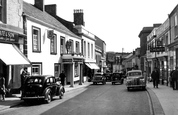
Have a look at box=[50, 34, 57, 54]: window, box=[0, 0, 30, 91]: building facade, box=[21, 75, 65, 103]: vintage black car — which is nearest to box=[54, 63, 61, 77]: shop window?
box=[50, 34, 57, 54]: window

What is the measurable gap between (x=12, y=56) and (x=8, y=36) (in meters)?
1.67

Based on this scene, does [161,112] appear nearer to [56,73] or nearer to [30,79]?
[30,79]

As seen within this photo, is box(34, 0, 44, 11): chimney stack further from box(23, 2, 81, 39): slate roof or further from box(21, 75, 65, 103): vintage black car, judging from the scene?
box(21, 75, 65, 103): vintage black car

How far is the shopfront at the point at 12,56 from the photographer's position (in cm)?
1497

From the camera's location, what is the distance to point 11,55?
15.3 metres

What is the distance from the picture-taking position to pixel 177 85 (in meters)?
19.3

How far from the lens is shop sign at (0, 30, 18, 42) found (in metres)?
15.3

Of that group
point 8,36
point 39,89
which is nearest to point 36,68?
point 8,36

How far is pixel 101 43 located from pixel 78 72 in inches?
1332

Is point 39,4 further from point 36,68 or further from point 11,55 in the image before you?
point 11,55

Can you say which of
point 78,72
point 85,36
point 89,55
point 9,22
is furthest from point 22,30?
point 89,55

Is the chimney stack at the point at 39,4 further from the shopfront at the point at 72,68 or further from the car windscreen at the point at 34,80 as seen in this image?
the car windscreen at the point at 34,80

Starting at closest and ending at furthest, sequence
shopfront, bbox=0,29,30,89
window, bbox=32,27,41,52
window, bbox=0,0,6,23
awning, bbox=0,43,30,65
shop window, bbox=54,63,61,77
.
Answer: awning, bbox=0,43,30,65
shopfront, bbox=0,29,30,89
window, bbox=0,0,6,23
window, bbox=32,27,41,52
shop window, bbox=54,63,61,77

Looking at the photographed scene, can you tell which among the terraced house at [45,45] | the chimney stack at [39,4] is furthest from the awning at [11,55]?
the chimney stack at [39,4]
